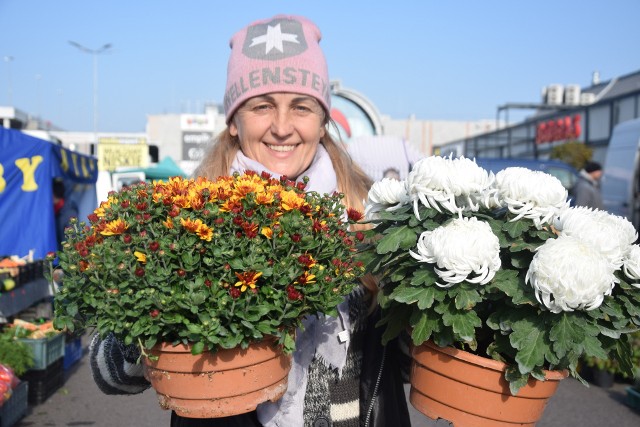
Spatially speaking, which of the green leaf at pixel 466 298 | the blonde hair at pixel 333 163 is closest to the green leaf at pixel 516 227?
the green leaf at pixel 466 298

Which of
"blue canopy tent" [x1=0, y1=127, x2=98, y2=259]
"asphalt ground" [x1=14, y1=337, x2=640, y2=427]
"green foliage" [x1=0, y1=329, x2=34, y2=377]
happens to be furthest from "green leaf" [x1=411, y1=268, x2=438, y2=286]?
"blue canopy tent" [x1=0, y1=127, x2=98, y2=259]

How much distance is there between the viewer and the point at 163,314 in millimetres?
1363

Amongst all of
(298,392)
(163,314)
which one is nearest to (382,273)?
(298,392)

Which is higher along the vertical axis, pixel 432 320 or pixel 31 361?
pixel 432 320

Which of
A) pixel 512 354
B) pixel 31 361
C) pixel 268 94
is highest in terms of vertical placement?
pixel 268 94

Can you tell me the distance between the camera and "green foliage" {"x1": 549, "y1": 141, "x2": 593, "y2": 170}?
888 inches

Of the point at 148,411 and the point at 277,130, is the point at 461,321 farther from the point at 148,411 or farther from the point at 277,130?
the point at 148,411

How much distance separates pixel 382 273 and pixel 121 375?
758 mm

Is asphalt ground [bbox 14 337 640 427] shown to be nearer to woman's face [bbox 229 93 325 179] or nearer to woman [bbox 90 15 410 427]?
woman [bbox 90 15 410 427]

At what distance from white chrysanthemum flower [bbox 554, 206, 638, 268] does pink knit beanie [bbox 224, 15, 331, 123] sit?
0.93m

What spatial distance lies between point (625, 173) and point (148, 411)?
32.9 ft

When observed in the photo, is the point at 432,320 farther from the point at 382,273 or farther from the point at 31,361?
the point at 31,361

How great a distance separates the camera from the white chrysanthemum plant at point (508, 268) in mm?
1389

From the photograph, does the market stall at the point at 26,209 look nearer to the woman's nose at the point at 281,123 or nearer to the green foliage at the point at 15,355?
the green foliage at the point at 15,355
